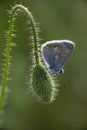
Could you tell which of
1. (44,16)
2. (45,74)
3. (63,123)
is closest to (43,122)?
(63,123)

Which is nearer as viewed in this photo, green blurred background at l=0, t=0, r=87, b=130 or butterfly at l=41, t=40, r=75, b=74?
butterfly at l=41, t=40, r=75, b=74

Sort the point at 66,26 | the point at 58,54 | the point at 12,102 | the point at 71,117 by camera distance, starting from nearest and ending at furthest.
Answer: the point at 58,54 → the point at 12,102 → the point at 71,117 → the point at 66,26

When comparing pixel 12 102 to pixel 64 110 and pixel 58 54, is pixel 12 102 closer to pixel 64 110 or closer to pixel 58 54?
pixel 64 110

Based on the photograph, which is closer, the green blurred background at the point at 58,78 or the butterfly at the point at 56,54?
the butterfly at the point at 56,54
